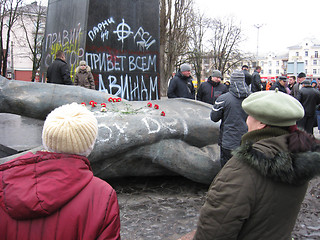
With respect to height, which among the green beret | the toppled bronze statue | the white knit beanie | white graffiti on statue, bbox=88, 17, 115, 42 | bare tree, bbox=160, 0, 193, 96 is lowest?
the toppled bronze statue

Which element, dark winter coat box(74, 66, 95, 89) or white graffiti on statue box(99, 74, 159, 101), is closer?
dark winter coat box(74, 66, 95, 89)

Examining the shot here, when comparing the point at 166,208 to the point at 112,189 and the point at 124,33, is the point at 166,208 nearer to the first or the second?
the point at 112,189

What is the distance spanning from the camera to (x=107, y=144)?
4293 millimetres

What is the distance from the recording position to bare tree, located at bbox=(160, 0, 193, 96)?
23.4m

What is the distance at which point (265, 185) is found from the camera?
1607 mm

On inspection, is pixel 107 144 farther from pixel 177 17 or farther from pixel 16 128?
pixel 177 17

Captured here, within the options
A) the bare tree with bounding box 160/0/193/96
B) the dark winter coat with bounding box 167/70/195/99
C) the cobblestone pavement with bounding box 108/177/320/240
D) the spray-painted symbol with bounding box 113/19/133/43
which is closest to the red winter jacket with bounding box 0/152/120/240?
the cobblestone pavement with bounding box 108/177/320/240

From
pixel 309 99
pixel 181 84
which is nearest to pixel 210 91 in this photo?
pixel 181 84

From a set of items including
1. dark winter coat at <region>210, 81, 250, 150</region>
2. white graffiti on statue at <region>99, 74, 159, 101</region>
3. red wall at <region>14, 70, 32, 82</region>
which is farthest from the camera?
red wall at <region>14, 70, 32, 82</region>

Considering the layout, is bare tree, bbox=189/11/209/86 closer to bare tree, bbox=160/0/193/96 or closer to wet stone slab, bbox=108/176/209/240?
bare tree, bbox=160/0/193/96

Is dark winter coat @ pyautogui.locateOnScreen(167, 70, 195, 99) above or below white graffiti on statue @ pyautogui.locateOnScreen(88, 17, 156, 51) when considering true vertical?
below

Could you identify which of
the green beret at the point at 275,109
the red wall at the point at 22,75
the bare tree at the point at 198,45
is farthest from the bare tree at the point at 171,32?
the red wall at the point at 22,75

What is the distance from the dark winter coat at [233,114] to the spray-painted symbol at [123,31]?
498 cm

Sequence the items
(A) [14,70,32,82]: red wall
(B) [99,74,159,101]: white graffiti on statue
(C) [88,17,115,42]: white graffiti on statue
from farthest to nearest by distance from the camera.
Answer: (A) [14,70,32,82]: red wall, (B) [99,74,159,101]: white graffiti on statue, (C) [88,17,115,42]: white graffiti on statue
